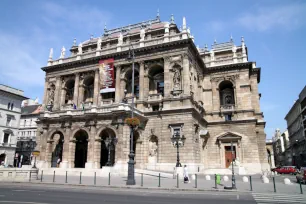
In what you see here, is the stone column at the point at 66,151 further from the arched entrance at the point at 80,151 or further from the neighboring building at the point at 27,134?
the neighboring building at the point at 27,134

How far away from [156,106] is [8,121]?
1369 inches

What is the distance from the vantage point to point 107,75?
3944 cm

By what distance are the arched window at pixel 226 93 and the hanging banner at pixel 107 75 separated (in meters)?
18.6

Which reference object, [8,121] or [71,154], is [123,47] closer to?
[71,154]

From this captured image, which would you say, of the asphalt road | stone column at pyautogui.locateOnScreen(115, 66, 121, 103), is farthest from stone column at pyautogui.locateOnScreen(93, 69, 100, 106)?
the asphalt road

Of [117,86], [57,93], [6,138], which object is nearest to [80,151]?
[57,93]

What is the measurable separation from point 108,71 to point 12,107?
27918mm

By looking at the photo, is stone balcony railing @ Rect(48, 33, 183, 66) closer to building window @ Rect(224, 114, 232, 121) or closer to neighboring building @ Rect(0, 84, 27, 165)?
building window @ Rect(224, 114, 232, 121)

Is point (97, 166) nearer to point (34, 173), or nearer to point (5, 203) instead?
point (34, 173)

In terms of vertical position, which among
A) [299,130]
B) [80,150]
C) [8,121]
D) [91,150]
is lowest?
[91,150]

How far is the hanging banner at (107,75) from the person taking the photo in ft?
128

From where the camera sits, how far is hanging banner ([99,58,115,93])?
1532 inches

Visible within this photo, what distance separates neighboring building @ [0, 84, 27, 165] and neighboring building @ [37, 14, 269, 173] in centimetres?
1365

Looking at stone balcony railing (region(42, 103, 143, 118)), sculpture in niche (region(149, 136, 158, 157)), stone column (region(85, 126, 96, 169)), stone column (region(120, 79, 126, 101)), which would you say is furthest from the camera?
stone column (region(120, 79, 126, 101))
